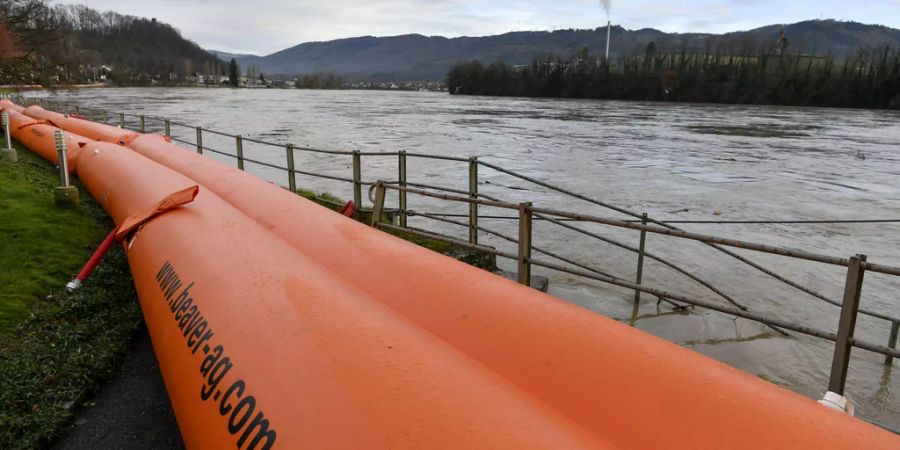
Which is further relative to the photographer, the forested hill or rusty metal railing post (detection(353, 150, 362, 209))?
the forested hill

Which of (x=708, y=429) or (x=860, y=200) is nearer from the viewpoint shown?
(x=708, y=429)

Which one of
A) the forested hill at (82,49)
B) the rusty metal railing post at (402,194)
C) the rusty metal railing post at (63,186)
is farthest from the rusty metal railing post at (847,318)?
the forested hill at (82,49)

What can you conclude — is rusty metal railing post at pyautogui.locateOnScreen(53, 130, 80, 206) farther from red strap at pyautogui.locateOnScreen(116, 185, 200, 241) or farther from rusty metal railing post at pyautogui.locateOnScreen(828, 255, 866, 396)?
rusty metal railing post at pyautogui.locateOnScreen(828, 255, 866, 396)

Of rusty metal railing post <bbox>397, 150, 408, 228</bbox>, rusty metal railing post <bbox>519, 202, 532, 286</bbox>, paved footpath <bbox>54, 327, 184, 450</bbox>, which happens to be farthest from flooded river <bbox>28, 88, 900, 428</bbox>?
paved footpath <bbox>54, 327, 184, 450</bbox>

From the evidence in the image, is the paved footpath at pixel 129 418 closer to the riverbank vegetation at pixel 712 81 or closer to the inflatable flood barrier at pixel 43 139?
the inflatable flood barrier at pixel 43 139

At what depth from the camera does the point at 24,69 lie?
26094mm

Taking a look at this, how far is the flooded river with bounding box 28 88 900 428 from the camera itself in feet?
21.2

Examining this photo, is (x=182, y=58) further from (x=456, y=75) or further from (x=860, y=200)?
(x=860, y=200)

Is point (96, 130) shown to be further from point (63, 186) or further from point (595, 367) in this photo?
point (595, 367)

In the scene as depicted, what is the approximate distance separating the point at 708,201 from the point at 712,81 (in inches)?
3218

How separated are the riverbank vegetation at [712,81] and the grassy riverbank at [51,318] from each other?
277ft

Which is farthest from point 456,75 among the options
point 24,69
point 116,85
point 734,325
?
point 734,325

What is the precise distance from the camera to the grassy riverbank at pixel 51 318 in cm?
343

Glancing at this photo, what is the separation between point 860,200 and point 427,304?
54.0 ft
